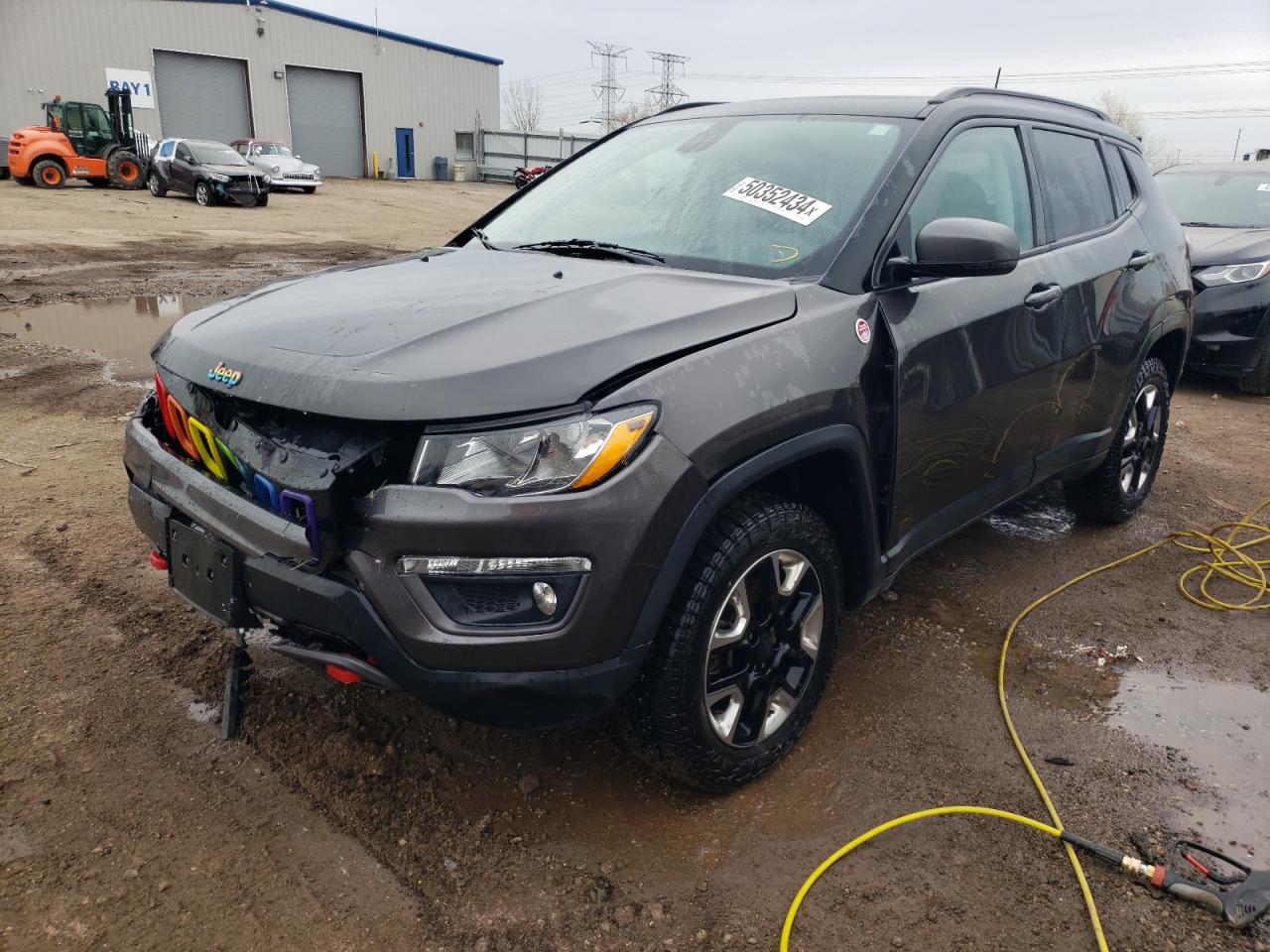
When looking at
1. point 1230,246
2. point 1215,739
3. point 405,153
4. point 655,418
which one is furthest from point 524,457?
point 405,153

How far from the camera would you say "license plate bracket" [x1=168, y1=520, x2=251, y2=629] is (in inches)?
83.1

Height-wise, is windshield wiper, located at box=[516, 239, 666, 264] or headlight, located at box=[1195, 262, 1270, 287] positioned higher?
windshield wiper, located at box=[516, 239, 666, 264]

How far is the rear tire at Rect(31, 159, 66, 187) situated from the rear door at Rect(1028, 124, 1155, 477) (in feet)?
89.0

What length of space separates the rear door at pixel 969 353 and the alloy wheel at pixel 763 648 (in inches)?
17.7

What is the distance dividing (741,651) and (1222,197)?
8.34 m

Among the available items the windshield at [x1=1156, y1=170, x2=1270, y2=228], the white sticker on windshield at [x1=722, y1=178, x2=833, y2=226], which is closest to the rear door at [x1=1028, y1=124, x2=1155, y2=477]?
the white sticker on windshield at [x1=722, y1=178, x2=833, y2=226]

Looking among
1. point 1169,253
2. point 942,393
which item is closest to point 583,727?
point 942,393

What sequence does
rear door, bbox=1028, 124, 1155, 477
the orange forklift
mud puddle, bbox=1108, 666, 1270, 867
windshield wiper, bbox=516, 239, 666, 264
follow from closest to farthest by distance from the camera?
mud puddle, bbox=1108, 666, 1270, 867
windshield wiper, bbox=516, 239, 666, 264
rear door, bbox=1028, 124, 1155, 477
the orange forklift

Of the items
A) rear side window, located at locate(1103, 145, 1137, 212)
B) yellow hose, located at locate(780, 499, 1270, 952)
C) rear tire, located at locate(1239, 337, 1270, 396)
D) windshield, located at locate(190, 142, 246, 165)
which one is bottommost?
yellow hose, located at locate(780, 499, 1270, 952)

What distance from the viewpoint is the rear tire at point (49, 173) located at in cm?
2386

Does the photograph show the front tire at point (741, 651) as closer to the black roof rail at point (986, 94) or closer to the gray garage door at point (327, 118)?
the black roof rail at point (986, 94)

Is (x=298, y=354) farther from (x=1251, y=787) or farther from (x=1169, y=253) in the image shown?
(x=1169, y=253)

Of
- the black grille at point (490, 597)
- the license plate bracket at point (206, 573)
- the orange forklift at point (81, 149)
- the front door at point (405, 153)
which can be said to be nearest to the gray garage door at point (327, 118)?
the front door at point (405, 153)

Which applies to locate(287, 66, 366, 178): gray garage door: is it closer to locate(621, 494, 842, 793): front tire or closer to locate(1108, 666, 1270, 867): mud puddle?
locate(621, 494, 842, 793): front tire
